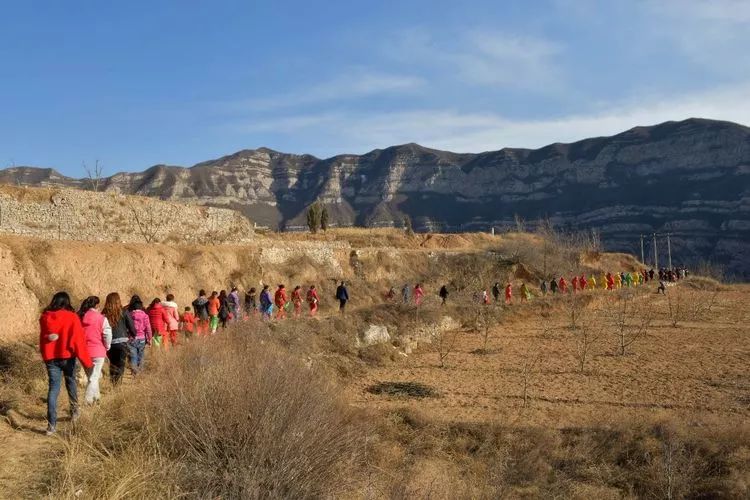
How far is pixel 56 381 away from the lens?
256 inches

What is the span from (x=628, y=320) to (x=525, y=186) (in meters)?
127

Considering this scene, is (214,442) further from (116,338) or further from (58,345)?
(116,338)

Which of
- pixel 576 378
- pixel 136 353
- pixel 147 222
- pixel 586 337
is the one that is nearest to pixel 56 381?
pixel 136 353

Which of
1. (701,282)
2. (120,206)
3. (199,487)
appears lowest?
(701,282)

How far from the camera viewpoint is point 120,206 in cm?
2478

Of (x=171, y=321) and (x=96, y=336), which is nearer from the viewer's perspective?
(x=96, y=336)

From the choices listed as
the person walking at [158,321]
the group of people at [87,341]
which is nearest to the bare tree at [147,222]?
the person walking at [158,321]

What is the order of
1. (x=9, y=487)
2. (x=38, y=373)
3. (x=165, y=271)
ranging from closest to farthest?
1. (x=9, y=487)
2. (x=38, y=373)
3. (x=165, y=271)

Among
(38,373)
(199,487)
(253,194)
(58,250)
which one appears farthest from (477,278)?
(253,194)

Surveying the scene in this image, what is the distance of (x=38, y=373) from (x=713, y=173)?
15010cm

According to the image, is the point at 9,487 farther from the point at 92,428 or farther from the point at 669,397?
the point at 669,397

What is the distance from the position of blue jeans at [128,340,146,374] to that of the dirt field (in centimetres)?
602

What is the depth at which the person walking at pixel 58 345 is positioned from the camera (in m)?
6.42

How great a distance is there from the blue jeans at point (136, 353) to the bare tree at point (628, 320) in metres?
17.1
